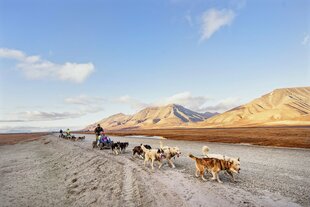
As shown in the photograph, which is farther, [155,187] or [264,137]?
[264,137]

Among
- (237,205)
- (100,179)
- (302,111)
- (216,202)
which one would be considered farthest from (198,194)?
(302,111)

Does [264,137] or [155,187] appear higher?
[264,137]

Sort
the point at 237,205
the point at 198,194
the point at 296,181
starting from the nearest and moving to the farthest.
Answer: the point at 237,205, the point at 198,194, the point at 296,181

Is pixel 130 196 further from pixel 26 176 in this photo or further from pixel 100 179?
pixel 26 176

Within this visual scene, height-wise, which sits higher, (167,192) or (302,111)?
(302,111)

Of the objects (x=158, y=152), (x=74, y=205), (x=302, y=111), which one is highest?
(x=302, y=111)

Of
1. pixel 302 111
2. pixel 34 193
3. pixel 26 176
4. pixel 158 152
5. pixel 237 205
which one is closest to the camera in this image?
pixel 237 205

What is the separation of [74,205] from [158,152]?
258 inches

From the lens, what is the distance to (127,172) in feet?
53.6

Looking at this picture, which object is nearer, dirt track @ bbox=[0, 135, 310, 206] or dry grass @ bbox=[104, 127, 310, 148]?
dirt track @ bbox=[0, 135, 310, 206]

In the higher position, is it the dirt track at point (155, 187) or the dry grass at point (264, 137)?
the dry grass at point (264, 137)

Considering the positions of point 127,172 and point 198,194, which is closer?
point 198,194

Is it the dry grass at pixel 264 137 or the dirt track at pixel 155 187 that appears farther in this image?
the dry grass at pixel 264 137

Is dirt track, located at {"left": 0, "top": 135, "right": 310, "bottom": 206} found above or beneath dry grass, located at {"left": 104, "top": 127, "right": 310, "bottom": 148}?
beneath
